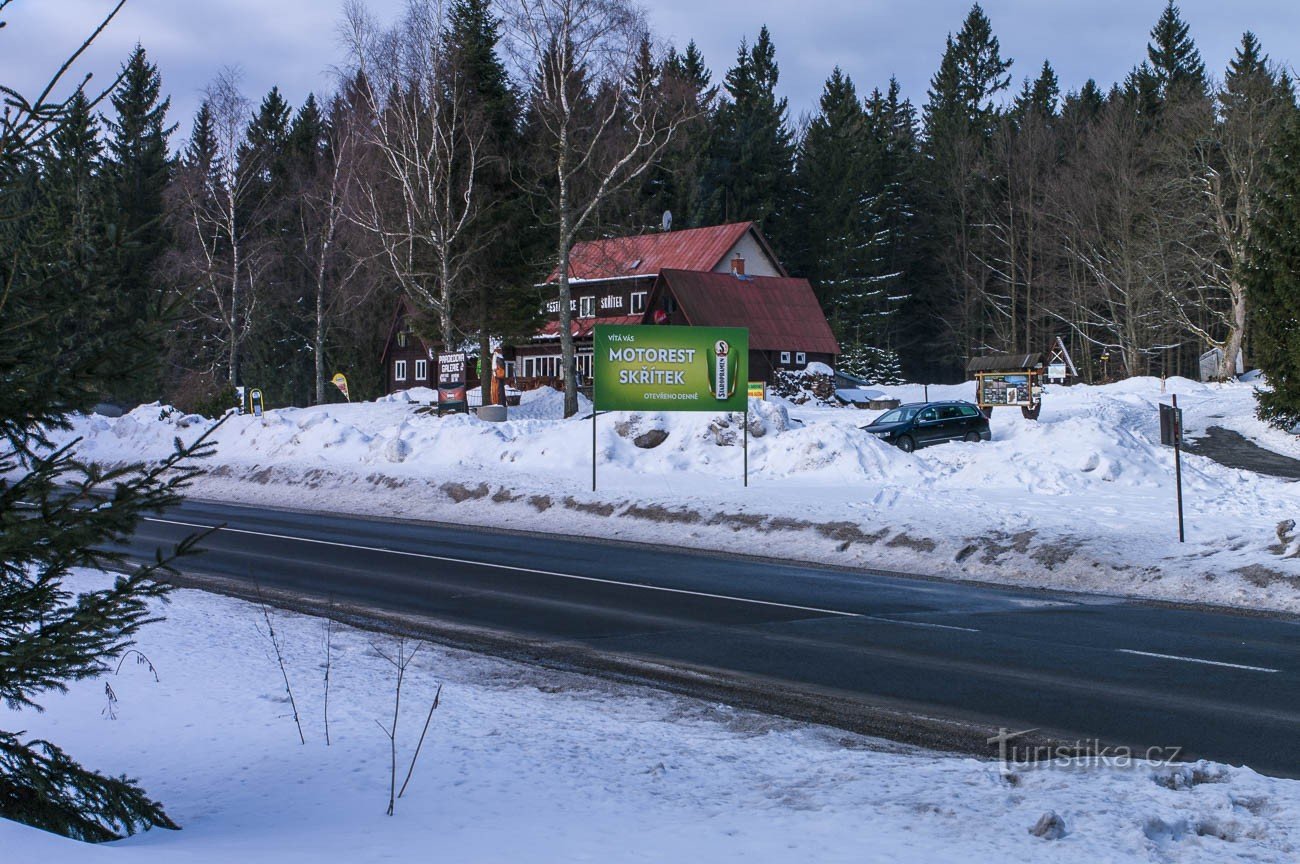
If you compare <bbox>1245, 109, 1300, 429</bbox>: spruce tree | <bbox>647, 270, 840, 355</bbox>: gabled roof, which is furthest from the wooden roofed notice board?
<bbox>647, 270, 840, 355</bbox>: gabled roof

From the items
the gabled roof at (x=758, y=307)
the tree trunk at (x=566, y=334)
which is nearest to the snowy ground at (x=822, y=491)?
the tree trunk at (x=566, y=334)

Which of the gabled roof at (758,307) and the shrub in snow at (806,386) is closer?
the shrub in snow at (806,386)

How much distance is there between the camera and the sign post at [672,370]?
24.2 meters

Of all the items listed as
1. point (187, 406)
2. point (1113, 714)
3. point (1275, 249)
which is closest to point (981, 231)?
point (1275, 249)

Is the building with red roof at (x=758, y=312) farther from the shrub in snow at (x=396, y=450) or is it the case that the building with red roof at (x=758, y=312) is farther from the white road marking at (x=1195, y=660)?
the white road marking at (x=1195, y=660)

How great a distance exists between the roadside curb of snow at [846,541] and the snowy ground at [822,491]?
4 centimetres

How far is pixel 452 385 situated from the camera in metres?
36.3

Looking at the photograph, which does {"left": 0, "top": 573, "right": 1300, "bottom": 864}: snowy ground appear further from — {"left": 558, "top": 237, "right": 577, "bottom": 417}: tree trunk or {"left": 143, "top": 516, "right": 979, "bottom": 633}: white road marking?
{"left": 558, "top": 237, "right": 577, "bottom": 417}: tree trunk

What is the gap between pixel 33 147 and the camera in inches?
211

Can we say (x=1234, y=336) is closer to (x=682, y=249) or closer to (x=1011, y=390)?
(x=1011, y=390)

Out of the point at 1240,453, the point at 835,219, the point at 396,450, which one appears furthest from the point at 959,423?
the point at 835,219

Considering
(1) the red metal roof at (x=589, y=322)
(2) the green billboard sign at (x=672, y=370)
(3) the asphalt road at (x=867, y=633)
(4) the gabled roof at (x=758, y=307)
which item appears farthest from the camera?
(1) the red metal roof at (x=589, y=322)

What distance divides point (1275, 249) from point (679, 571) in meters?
26.4

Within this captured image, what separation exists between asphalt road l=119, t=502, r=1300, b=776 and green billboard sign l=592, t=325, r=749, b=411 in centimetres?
626
